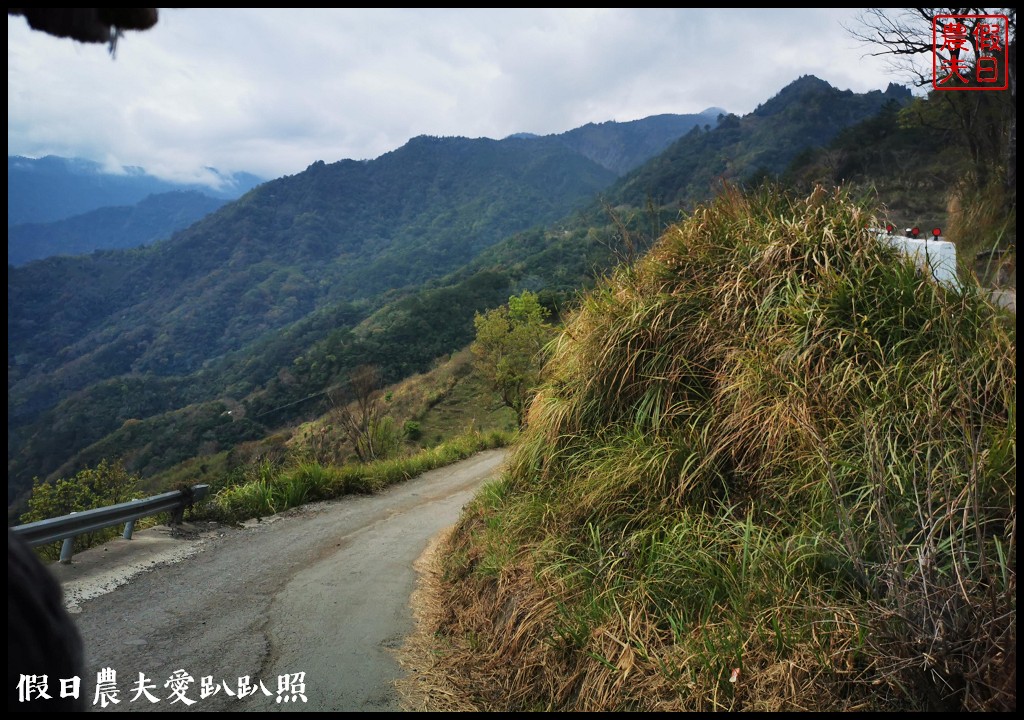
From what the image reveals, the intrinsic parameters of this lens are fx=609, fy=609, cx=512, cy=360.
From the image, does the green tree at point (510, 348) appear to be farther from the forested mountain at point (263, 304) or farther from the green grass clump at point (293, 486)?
the green grass clump at point (293, 486)

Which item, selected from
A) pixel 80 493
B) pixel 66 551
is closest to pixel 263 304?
pixel 80 493

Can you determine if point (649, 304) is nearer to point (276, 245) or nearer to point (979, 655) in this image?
point (979, 655)

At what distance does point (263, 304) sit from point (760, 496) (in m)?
157

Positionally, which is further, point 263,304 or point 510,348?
point 263,304

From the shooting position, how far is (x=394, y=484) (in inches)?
464

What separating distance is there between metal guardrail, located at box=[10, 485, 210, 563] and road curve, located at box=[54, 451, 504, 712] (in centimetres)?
27

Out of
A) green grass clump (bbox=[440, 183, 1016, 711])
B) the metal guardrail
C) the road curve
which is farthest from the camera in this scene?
the metal guardrail

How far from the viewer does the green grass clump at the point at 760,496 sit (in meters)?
2.70

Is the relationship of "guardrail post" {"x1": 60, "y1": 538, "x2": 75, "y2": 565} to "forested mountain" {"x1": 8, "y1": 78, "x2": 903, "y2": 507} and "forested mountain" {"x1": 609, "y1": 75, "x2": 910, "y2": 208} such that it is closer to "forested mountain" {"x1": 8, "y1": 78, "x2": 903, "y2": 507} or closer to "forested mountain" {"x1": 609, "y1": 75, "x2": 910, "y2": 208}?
"forested mountain" {"x1": 8, "y1": 78, "x2": 903, "y2": 507}

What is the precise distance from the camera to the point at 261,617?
4750mm

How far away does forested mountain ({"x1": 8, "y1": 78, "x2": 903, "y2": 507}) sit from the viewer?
6650cm

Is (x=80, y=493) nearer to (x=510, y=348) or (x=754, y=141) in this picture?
(x=510, y=348)

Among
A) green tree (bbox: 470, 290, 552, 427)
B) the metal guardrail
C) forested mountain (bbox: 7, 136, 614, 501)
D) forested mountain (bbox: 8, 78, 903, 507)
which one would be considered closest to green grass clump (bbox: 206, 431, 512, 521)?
the metal guardrail

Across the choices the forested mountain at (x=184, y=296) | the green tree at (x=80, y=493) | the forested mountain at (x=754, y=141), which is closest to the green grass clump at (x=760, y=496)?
the green tree at (x=80, y=493)
